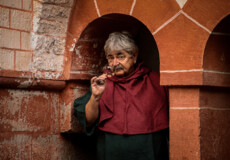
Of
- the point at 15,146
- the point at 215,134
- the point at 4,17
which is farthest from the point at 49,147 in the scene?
the point at 215,134

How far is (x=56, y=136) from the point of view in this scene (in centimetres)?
300

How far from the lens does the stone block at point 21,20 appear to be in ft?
9.01

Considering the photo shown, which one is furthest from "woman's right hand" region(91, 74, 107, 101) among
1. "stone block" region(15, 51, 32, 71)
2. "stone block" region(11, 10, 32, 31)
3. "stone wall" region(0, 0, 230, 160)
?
Answer: "stone block" region(11, 10, 32, 31)

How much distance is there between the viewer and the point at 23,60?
2.80 meters

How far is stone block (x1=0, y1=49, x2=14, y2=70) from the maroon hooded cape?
729 millimetres

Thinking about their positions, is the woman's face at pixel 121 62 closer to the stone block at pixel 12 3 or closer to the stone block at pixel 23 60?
the stone block at pixel 23 60

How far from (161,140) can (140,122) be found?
22 centimetres

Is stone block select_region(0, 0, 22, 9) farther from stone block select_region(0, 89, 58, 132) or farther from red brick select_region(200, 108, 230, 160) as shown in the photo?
red brick select_region(200, 108, 230, 160)

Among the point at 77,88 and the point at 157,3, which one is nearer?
the point at 157,3

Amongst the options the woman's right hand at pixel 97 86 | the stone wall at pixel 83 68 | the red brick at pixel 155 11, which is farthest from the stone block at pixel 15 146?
the red brick at pixel 155 11

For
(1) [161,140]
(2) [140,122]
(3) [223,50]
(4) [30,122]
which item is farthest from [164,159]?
(4) [30,122]

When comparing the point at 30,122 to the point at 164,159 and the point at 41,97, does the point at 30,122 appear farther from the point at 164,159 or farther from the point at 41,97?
the point at 164,159

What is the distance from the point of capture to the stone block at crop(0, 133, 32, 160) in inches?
107

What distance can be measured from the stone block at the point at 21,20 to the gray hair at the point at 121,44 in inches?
25.1
